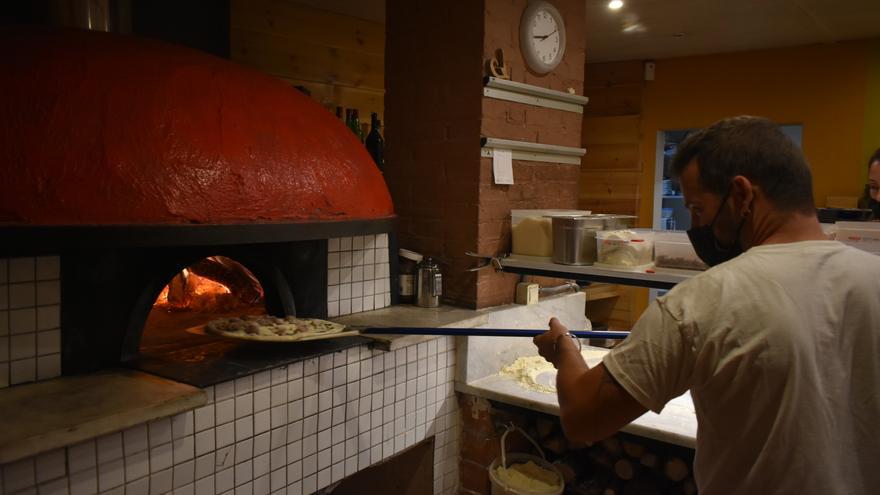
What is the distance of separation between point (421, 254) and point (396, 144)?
605 millimetres

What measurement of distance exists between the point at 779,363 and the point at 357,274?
1.86 metres

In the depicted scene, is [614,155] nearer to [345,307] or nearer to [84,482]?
[345,307]

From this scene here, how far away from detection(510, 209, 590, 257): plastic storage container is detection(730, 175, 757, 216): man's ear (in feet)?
5.12

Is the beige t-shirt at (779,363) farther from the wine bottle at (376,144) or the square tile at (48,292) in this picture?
the wine bottle at (376,144)

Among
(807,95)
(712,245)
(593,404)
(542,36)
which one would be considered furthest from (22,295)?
(807,95)

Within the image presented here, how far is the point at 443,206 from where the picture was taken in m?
3.06

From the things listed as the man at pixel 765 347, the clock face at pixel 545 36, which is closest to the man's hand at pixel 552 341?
the man at pixel 765 347

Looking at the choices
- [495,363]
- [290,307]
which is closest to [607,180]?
[495,363]

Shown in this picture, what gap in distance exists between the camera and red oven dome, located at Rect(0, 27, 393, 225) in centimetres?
162

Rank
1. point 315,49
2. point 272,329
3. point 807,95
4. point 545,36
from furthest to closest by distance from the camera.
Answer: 1. point 807,95
2. point 315,49
3. point 545,36
4. point 272,329

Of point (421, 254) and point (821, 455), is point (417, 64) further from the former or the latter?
point (821, 455)

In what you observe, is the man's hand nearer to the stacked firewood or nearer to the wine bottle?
the stacked firewood

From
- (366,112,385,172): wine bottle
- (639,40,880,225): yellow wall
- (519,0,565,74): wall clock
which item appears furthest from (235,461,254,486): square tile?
(639,40,880,225): yellow wall

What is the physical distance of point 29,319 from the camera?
174 cm
